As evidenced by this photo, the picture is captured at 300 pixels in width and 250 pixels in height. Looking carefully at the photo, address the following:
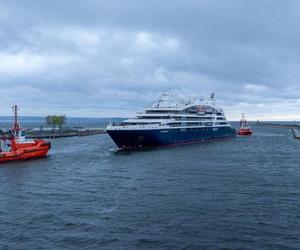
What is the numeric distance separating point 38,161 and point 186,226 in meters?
42.5

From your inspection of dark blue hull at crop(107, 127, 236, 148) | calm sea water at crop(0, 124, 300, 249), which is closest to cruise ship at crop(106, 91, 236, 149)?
dark blue hull at crop(107, 127, 236, 148)

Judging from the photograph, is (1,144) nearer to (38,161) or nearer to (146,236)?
(38,161)

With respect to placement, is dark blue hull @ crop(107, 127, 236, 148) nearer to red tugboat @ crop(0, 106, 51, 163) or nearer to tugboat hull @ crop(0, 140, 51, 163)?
A: tugboat hull @ crop(0, 140, 51, 163)

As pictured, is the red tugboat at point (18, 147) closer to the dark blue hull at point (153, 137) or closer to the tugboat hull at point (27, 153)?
the tugboat hull at point (27, 153)

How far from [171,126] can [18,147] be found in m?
36.9

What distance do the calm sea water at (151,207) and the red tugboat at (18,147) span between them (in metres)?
9.29

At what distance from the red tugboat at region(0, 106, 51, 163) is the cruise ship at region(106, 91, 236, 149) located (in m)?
16.3

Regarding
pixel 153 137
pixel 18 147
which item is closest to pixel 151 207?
pixel 18 147

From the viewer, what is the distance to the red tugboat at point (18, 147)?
6594cm

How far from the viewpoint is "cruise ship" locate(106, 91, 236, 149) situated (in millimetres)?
85250

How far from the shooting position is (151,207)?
3297cm

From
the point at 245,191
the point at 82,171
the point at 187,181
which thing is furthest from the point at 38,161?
the point at 245,191

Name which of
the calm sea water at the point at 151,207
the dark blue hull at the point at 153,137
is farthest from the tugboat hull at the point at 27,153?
the dark blue hull at the point at 153,137

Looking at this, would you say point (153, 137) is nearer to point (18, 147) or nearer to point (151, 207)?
point (18, 147)
